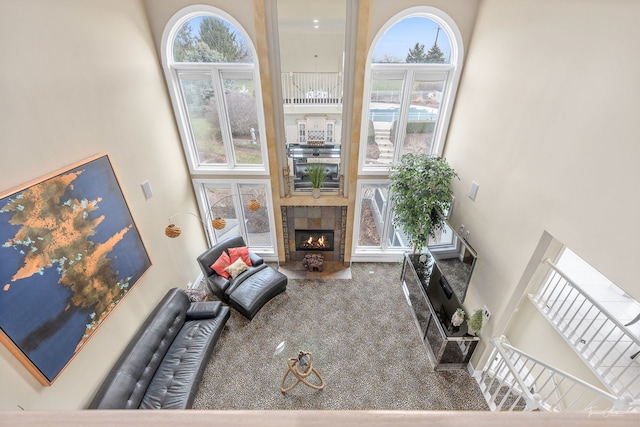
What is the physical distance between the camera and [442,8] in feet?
14.1

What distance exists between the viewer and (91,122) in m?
3.23

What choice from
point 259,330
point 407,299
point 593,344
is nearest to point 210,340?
point 259,330

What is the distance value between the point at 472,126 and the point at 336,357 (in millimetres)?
4144

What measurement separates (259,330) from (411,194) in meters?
3.38

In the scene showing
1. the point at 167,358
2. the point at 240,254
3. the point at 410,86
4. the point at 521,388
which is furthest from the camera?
the point at 240,254

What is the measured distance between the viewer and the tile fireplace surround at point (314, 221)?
5637mm

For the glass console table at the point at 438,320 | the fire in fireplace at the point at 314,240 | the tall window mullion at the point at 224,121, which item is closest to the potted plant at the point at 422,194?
the glass console table at the point at 438,320

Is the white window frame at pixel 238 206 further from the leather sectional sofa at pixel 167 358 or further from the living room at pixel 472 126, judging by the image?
the leather sectional sofa at pixel 167 358

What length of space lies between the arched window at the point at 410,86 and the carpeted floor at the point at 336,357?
273 centimetres

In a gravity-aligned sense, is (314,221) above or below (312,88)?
below

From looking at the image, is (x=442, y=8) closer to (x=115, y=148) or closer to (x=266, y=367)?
(x=115, y=148)

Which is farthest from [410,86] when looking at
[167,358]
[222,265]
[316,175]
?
[167,358]

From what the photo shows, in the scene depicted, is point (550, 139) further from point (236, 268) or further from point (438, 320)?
point (236, 268)

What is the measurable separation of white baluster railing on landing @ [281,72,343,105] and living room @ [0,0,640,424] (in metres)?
0.46
